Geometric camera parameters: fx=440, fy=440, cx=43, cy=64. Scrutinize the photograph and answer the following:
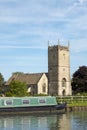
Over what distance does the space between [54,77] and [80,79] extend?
703 cm

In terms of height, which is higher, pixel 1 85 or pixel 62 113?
pixel 1 85

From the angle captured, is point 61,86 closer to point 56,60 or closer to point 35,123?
point 56,60

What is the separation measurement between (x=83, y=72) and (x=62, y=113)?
Result: 5226cm

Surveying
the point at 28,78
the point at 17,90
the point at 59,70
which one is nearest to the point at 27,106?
the point at 17,90

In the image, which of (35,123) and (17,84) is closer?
(35,123)

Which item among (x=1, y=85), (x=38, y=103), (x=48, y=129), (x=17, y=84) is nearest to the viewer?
(x=48, y=129)

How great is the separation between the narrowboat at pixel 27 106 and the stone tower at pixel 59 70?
48645mm

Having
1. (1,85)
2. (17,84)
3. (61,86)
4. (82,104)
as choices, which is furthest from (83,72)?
(82,104)

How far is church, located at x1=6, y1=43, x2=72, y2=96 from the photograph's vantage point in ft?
367

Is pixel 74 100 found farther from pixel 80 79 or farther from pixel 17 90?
pixel 80 79

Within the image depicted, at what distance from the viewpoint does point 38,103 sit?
6338cm

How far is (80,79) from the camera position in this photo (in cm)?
11050

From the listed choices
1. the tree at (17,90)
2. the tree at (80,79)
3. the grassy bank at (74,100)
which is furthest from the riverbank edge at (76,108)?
the tree at (80,79)

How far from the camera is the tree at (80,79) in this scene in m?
110
